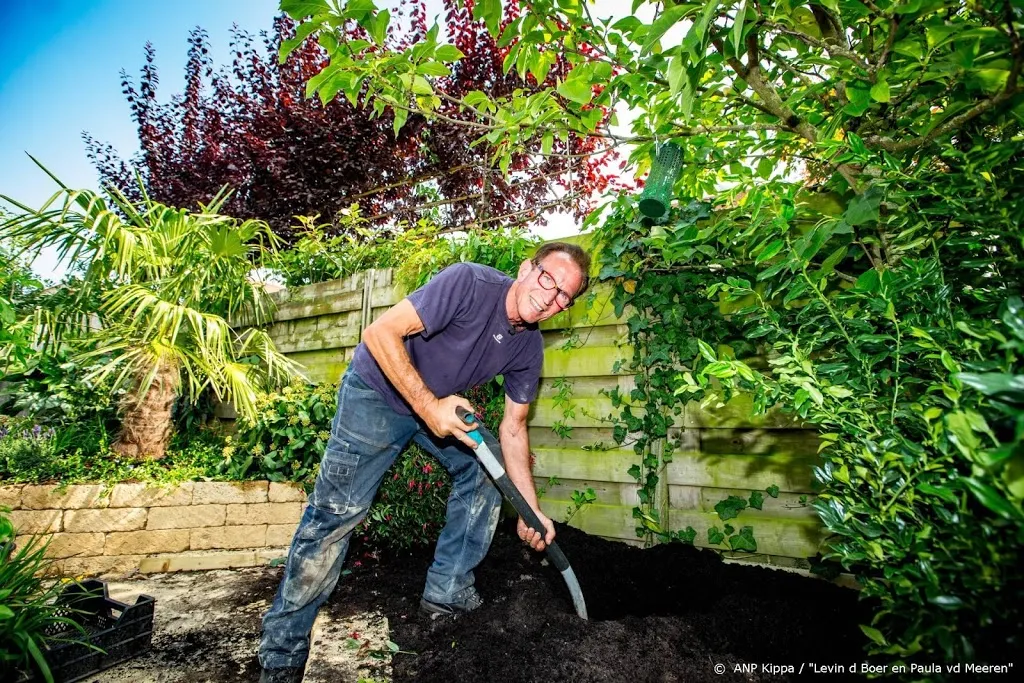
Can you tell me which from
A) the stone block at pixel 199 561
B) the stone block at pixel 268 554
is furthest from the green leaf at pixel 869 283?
the stone block at pixel 199 561

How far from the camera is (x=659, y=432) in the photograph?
2473mm

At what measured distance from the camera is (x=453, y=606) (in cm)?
213

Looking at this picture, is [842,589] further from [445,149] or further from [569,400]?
[445,149]

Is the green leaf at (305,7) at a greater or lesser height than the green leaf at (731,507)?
greater

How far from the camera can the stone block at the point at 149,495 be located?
328 cm

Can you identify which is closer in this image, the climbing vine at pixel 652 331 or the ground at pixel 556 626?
the ground at pixel 556 626

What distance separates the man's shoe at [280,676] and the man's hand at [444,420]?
1.06 m

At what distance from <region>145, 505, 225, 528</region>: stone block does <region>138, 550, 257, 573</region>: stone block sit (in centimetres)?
20

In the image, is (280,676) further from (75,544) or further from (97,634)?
(75,544)

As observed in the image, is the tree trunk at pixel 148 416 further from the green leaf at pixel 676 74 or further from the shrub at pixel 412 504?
the green leaf at pixel 676 74

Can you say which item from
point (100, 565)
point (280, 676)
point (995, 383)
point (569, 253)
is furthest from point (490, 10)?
point (100, 565)

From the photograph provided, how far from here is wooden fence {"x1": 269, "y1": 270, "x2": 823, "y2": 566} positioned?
7.27 feet

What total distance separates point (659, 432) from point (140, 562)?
11.5 ft

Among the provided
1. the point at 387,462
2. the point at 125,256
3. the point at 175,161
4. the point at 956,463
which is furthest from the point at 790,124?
the point at 175,161
